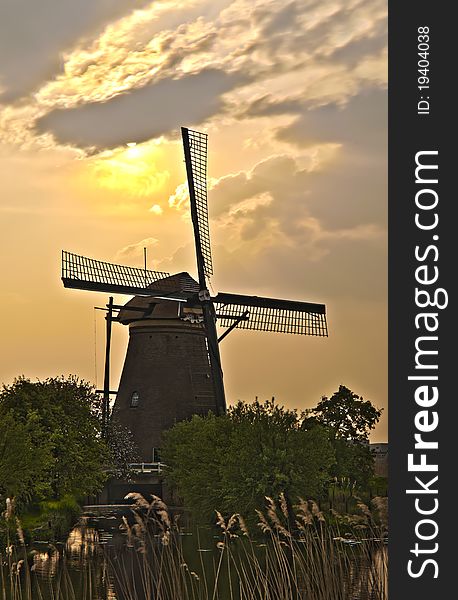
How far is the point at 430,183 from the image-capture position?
730 centimetres

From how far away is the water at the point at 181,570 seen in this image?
34.1 feet

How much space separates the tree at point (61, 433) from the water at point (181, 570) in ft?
6.01

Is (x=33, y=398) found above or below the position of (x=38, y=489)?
above

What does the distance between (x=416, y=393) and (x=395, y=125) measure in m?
1.93

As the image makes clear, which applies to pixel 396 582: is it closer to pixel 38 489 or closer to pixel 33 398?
pixel 38 489

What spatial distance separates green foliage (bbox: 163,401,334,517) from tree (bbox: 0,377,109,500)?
20.9 feet

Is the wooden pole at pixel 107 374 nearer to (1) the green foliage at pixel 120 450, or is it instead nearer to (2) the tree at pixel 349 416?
(1) the green foliage at pixel 120 450

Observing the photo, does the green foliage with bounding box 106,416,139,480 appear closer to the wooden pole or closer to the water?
the wooden pole

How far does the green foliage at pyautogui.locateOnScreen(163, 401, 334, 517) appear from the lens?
99.0 feet

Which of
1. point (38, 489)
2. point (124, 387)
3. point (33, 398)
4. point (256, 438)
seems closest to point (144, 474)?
point (124, 387)

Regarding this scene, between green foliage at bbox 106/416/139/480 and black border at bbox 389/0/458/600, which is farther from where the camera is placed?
green foliage at bbox 106/416/139/480

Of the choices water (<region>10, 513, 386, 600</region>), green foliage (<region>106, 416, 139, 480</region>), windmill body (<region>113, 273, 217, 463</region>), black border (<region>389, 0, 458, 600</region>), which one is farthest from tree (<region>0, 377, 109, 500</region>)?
black border (<region>389, 0, 458, 600</region>)

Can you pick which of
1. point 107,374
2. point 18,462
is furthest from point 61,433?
point 107,374

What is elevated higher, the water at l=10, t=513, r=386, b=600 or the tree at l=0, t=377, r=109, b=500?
the tree at l=0, t=377, r=109, b=500
